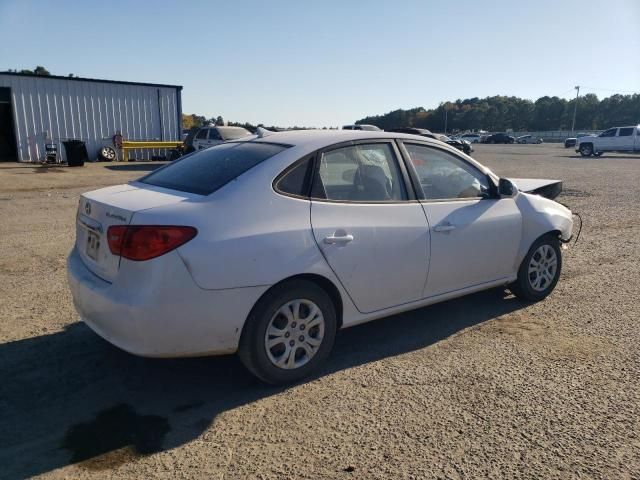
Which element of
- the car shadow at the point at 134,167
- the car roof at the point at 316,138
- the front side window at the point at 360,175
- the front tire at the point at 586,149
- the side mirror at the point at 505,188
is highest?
the car roof at the point at 316,138

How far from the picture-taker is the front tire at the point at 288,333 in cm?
328

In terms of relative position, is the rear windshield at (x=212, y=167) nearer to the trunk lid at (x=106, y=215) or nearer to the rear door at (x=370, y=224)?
the trunk lid at (x=106, y=215)

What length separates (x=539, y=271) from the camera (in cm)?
509

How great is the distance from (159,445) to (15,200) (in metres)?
10.8

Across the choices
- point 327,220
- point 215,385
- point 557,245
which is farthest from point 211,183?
point 557,245

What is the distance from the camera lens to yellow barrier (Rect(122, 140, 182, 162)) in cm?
2527

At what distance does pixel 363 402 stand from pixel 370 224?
120 cm

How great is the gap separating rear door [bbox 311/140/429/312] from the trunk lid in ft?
3.13

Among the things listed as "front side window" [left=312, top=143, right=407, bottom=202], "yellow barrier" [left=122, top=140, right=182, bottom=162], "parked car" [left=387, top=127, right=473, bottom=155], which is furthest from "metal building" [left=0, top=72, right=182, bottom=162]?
"front side window" [left=312, top=143, right=407, bottom=202]

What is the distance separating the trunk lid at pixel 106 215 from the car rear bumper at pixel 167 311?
15 centimetres

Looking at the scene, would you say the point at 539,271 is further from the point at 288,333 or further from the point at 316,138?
the point at 288,333

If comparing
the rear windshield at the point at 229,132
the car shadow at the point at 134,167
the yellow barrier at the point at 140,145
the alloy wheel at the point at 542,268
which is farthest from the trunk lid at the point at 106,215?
the yellow barrier at the point at 140,145

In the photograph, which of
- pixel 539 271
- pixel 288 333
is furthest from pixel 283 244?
pixel 539 271

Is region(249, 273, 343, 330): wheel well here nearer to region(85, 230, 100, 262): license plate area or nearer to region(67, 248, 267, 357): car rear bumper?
region(67, 248, 267, 357): car rear bumper
